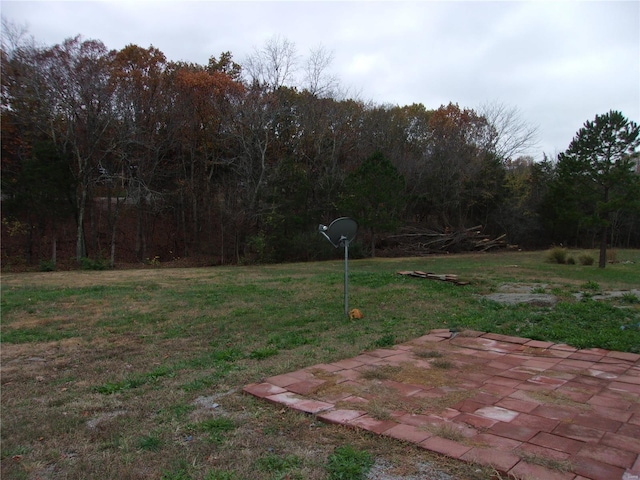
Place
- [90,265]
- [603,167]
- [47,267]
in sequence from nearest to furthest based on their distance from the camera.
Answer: [603,167], [47,267], [90,265]

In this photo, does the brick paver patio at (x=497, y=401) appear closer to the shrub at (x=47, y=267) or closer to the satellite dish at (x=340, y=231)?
the satellite dish at (x=340, y=231)

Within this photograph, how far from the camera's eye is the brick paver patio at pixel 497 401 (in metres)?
2.35

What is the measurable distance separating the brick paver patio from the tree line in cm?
1315

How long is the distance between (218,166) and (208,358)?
20.9m

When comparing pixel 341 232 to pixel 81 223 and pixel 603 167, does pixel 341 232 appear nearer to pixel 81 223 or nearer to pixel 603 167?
pixel 603 167

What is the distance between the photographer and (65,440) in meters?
2.74

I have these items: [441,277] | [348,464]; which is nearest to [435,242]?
[441,277]

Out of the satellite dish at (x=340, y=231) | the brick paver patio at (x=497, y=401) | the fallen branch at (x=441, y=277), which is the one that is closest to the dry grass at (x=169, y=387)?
the brick paver patio at (x=497, y=401)

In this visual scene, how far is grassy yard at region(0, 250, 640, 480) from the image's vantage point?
95.3 inches

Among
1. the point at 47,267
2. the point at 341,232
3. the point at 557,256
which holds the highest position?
the point at 341,232

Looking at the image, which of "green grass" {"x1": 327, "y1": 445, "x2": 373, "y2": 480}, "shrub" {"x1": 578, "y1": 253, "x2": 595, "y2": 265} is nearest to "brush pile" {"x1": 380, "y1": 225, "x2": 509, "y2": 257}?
"shrub" {"x1": 578, "y1": 253, "x2": 595, "y2": 265}

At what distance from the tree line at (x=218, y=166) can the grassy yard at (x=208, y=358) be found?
9808 mm

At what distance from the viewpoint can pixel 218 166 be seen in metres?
24.4

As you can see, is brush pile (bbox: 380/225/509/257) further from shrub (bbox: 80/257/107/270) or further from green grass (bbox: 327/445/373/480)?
green grass (bbox: 327/445/373/480)
